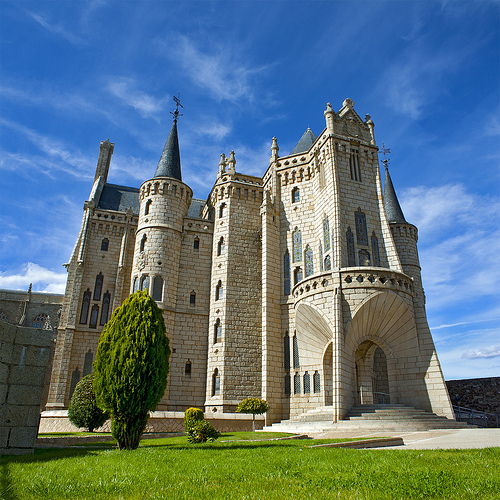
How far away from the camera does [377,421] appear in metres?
17.9

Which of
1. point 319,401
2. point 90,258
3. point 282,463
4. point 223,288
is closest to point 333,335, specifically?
point 319,401

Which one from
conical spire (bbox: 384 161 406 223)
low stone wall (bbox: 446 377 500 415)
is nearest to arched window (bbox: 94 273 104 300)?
conical spire (bbox: 384 161 406 223)

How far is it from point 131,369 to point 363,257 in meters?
15.9

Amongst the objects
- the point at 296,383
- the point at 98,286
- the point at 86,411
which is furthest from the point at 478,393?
the point at 98,286

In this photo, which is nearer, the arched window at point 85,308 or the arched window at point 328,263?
the arched window at point 328,263

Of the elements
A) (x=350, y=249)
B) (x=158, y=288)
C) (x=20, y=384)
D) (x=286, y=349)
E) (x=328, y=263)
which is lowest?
(x=20, y=384)

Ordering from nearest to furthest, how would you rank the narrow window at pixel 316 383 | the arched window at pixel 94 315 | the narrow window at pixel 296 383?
the narrow window at pixel 316 383
the narrow window at pixel 296 383
the arched window at pixel 94 315

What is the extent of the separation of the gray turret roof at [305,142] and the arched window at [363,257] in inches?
407

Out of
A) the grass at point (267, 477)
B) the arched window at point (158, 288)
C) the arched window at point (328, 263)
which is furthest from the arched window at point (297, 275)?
the grass at point (267, 477)

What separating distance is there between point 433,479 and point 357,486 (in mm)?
1084

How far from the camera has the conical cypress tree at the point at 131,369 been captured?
1149 centimetres

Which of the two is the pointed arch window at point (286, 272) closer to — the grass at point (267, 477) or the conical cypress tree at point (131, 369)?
the conical cypress tree at point (131, 369)

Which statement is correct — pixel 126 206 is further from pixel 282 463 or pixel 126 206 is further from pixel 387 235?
pixel 282 463

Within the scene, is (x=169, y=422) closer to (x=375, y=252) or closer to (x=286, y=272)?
(x=286, y=272)
